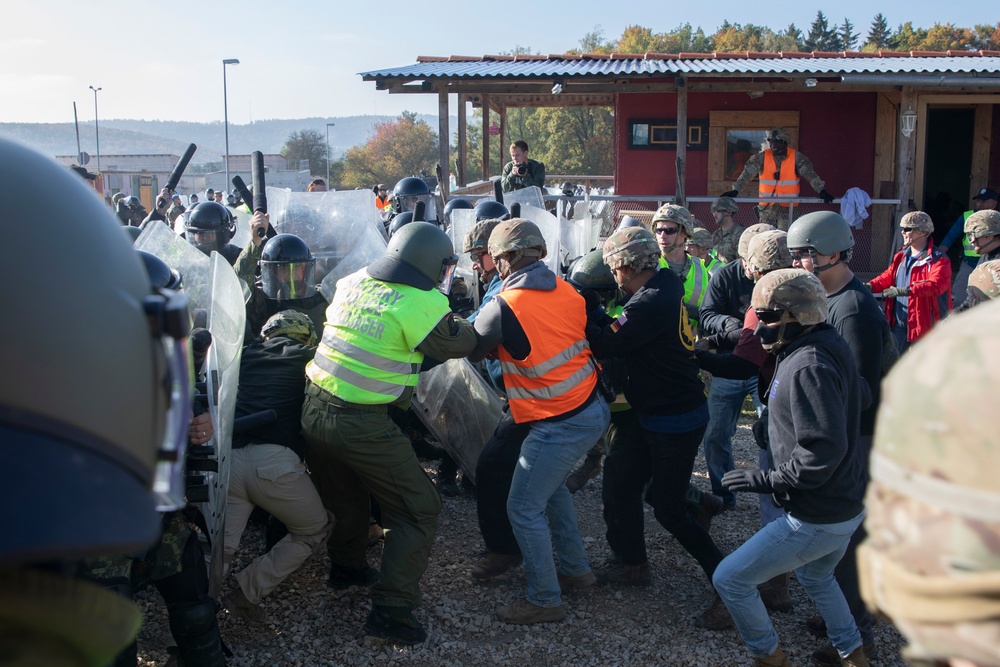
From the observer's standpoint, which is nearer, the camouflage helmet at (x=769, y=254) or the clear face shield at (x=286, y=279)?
the camouflage helmet at (x=769, y=254)

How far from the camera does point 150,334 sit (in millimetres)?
1354

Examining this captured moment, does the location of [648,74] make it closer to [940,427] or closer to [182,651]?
[182,651]

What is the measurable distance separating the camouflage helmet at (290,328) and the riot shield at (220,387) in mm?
455

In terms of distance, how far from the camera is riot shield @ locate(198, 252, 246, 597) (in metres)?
3.56

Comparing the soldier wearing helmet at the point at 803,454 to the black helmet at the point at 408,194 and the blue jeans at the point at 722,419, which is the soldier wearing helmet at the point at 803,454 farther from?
the black helmet at the point at 408,194

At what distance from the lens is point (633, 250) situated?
4.48 meters

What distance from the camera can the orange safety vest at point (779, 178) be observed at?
1219 cm

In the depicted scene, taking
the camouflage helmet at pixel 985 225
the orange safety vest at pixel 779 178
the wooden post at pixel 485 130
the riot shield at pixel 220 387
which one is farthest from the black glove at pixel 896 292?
the wooden post at pixel 485 130

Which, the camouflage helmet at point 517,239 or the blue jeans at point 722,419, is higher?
the camouflage helmet at point 517,239

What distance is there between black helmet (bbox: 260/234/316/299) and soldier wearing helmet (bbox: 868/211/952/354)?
484 cm

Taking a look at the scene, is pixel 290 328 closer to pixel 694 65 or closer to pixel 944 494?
pixel 944 494

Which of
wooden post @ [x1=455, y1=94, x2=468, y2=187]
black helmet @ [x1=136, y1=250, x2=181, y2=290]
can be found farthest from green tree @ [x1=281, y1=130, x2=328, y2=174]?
black helmet @ [x1=136, y1=250, x2=181, y2=290]

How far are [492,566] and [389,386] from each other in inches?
54.8

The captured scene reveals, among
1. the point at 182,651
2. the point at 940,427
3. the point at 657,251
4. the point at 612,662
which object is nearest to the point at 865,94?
the point at 657,251
